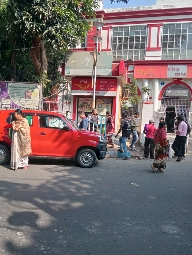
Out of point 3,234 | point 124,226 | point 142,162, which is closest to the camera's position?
point 3,234

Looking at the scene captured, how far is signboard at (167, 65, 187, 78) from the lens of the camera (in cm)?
2000

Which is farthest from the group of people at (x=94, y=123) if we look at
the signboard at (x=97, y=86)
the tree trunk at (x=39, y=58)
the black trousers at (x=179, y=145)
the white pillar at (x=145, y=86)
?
the white pillar at (x=145, y=86)

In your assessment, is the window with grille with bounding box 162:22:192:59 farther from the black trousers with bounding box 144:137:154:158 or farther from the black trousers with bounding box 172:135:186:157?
the black trousers with bounding box 144:137:154:158

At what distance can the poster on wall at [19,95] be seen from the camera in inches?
448

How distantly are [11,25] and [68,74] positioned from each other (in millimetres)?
6963

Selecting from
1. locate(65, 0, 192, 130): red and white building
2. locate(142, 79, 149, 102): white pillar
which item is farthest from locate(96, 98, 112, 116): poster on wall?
locate(142, 79, 149, 102): white pillar

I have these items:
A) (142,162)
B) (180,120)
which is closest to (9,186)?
(142,162)

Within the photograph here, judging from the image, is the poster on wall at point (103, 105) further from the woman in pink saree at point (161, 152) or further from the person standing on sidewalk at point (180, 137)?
the woman in pink saree at point (161, 152)

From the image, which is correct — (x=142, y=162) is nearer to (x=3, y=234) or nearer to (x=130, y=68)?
(x=3, y=234)

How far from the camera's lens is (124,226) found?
155 inches

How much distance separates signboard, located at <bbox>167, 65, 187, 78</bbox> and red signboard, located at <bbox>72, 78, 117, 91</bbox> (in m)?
4.73

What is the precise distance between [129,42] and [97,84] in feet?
16.4

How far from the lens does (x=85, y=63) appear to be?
1758 cm

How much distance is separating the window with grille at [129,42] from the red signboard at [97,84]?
370cm
